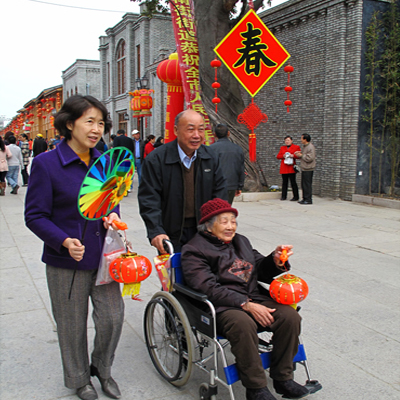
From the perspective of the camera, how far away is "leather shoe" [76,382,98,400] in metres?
2.50

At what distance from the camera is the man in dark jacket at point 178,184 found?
2996mm

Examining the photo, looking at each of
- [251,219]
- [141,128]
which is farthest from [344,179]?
[141,128]

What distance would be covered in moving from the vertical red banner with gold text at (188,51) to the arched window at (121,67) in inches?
678

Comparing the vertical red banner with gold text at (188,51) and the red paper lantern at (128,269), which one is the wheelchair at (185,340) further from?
the vertical red banner with gold text at (188,51)

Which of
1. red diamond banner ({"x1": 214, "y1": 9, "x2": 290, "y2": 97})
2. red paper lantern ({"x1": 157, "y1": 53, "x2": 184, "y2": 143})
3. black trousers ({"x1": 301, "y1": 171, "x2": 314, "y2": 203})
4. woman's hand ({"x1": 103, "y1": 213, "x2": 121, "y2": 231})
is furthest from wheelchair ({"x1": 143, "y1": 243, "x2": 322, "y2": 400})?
red paper lantern ({"x1": 157, "y1": 53, "x2": 184, "y2": 143})

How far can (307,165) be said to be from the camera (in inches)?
413

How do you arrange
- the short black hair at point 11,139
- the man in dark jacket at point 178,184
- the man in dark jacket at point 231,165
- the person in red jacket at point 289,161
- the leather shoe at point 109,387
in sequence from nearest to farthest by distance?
the leather shoe at point 109,387 < the man in dark jacket at point 178,184 < the man in dark jacket at point 231,165 < the person in red jacket at point 289,161 < the short black hair at point 11,139

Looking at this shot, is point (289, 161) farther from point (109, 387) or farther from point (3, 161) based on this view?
point (109, 387)

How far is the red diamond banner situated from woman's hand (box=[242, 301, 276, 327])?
740 cm

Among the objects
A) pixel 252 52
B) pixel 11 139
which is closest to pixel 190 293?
pixel 252 52

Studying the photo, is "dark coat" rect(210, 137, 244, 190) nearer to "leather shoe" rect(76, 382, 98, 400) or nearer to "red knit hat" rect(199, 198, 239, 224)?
"red knit hat" rect(199, 198, 239, 224)

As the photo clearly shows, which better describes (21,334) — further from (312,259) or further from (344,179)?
(344,179)

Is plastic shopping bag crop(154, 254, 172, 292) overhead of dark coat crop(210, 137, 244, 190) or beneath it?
beneath

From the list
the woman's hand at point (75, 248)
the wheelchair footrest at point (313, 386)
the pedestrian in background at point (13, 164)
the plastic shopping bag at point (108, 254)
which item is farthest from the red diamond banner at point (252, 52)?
the woman's hand at point (75, 248)
